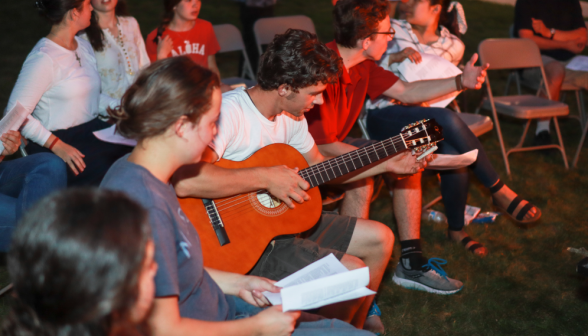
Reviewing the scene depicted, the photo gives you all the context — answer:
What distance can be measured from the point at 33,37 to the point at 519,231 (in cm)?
855

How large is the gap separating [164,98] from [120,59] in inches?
87.4

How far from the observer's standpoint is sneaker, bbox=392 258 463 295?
2.81 metres

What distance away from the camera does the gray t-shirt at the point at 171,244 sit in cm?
117

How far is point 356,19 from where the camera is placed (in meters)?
2.79

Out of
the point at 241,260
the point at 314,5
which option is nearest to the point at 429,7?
the point at 241,260

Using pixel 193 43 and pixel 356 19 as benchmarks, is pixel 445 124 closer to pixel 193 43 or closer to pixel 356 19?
pixel 356 19

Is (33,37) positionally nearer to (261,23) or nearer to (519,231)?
(261,23)

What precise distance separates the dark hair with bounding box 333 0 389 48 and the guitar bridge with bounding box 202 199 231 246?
1.38 metres

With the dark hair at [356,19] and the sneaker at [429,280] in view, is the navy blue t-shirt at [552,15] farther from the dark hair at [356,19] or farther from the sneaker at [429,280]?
the sneaker at [429,280]

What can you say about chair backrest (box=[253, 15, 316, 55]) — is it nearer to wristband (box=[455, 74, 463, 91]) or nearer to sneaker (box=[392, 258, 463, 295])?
wristband (box=[455, 74, 463, 91])

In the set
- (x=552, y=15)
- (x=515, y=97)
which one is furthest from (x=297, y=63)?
(x=552, y=15)

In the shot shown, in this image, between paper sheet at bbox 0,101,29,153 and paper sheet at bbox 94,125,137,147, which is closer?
paper sheet at bbox 0,101,29,153

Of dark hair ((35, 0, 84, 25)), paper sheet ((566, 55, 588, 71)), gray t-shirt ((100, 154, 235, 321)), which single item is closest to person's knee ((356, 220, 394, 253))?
gray t-shirt ((100, 154, 235, 321))

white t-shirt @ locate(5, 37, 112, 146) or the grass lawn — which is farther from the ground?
white t-shirt @ locate(5, 37, 112, 146)
